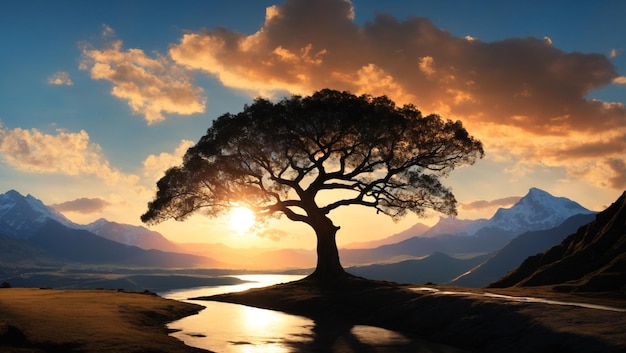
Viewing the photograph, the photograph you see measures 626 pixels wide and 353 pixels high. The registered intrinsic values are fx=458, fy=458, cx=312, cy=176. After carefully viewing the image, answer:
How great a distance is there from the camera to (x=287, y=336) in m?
27.5

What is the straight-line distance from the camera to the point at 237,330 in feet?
98.3

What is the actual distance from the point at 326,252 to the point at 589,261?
32583mm

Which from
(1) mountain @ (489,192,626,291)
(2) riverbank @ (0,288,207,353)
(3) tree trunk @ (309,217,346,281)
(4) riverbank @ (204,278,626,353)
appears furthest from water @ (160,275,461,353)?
(1) mountain @ (489,192,626,291)

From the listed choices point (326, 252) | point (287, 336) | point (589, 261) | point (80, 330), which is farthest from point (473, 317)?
point (589, 261)

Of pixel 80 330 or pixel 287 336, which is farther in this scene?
pixel 287 336

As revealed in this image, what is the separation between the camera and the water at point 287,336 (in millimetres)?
24047

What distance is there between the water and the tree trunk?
21.0 metres

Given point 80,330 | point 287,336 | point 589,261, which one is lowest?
point 287,336

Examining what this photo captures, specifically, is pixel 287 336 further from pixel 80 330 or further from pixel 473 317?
pixel 473 317

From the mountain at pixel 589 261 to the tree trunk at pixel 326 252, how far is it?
24.4 metres

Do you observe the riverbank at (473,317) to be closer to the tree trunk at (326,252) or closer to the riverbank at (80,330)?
the tree trunk at (326,252)

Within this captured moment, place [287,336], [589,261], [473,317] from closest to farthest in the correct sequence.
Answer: [287,336] → [473,317] → [589,261]

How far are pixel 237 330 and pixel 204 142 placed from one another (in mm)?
33562

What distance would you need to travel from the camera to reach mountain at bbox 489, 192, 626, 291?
4494 cm
